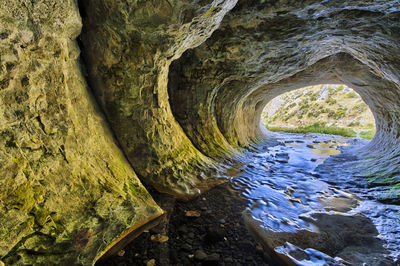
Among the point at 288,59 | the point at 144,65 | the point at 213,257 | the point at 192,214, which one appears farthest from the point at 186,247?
the point at 288,59

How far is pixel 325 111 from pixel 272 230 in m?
36.3

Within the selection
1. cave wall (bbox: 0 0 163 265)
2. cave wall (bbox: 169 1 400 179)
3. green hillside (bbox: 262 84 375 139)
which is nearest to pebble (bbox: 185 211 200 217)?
cave wall (bbox: 0 0 163 265)

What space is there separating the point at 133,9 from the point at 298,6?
297 centimetres

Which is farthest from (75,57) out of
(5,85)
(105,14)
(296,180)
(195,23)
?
(296,180)

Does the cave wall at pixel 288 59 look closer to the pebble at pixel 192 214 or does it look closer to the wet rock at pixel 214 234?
the pebble at pixel 192 214

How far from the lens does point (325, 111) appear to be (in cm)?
3316

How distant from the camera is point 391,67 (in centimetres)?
456

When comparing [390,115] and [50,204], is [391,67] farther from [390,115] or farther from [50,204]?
[50,204]

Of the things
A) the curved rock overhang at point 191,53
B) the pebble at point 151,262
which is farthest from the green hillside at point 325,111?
the pebble at point 151,262

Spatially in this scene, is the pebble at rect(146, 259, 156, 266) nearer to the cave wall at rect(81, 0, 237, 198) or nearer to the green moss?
the cave wall at rect(81, 0, 237, 198)

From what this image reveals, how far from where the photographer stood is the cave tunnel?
200 cm

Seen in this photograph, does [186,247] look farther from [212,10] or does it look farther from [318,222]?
[212,10]

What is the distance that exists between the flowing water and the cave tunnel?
3.66ft

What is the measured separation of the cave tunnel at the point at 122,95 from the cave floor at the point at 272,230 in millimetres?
336
